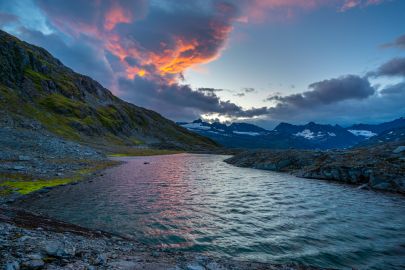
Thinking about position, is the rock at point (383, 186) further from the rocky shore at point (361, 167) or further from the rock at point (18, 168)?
the rock at point (18, 168)

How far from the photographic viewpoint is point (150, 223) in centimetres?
2019

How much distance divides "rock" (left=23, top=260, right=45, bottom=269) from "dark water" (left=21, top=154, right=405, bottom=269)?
7741mm

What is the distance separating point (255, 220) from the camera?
71.1ft

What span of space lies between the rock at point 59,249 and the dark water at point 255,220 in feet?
19.1

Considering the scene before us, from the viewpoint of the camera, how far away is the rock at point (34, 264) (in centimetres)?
901

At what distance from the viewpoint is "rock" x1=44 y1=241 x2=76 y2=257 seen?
10.6 metres

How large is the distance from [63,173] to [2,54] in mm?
197533

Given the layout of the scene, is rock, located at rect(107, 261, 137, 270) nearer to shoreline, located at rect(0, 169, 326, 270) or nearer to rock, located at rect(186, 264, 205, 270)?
shoreline, located at rect(0, 169, 326, 270)

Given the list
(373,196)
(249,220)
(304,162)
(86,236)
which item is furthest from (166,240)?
(304,162)

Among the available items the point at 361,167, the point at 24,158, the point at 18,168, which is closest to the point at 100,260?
the point at 18,168

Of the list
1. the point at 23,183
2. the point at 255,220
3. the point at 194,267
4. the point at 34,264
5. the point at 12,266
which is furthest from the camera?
the point at 23,183

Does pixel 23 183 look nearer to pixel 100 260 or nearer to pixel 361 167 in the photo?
pixel 100 260

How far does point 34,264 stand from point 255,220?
54.2 ft

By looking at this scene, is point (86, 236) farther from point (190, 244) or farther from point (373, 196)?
point (373, 196)
